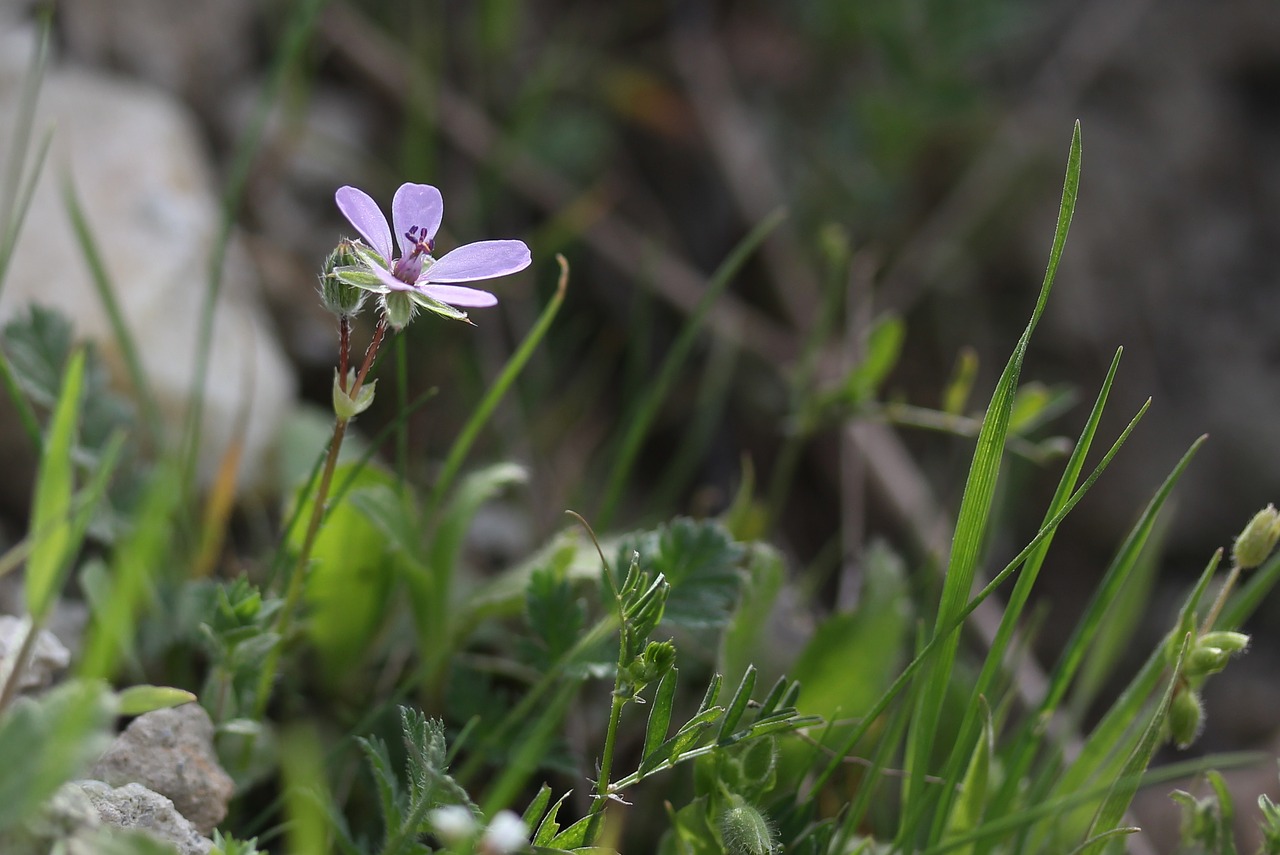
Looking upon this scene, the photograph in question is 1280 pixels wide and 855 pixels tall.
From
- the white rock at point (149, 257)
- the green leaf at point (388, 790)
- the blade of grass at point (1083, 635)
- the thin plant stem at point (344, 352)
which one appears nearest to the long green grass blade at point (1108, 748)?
the blade of grass at point (1083, 635)

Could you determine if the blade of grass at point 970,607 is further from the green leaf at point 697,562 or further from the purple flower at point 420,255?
the purple flower at point 420,255

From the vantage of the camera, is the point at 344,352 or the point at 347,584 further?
the point at 347,584

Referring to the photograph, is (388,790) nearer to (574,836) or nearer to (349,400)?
Result: (574,836)

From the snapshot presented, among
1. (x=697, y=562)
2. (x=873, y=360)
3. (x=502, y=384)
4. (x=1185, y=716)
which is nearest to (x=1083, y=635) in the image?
(x=1185, y=716)

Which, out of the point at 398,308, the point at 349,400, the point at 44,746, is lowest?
the point at 44,746

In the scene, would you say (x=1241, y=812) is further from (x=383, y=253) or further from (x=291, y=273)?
(x=291, y=273)

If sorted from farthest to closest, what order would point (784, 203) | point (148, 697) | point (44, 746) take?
point (784, 203)
point (148, 697)
point (44, 746)

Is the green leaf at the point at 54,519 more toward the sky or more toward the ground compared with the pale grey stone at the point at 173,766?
more toward the sky

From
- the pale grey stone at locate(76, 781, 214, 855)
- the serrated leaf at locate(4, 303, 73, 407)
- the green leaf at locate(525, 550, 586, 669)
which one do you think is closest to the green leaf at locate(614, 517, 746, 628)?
the green leaf at locate(525, 550, 586, 669)
